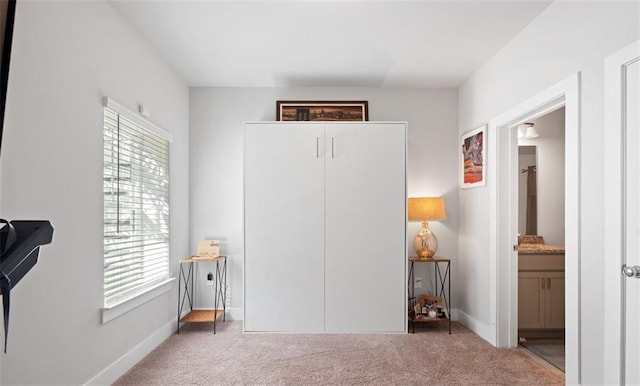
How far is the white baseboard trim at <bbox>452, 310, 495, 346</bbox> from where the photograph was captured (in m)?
3.69

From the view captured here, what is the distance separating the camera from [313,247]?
396cm

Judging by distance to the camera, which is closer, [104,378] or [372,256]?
[104,378]

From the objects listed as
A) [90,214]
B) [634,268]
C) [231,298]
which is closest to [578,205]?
[634,268]

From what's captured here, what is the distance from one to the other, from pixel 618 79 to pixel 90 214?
309 cm

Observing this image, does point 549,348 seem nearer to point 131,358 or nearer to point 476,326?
point 476,326

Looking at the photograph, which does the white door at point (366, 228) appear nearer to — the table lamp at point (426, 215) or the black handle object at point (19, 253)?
the table lamp at point (426, 215)

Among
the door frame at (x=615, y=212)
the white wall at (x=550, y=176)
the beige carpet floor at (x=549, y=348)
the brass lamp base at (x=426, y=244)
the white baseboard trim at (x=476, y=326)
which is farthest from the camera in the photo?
the white wall at (x=550, y=176)

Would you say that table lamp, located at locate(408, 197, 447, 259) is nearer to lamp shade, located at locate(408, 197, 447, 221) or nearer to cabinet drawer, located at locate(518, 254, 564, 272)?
lamp shade, located at locate(408, 197, 447, 221)

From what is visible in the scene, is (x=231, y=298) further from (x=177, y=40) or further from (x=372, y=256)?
(x=177, y=40)

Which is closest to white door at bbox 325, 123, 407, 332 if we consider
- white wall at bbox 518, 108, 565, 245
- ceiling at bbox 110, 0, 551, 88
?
ceiling at bbox 110, 0, 551, 88

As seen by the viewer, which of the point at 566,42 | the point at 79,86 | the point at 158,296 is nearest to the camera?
the point at 79,86

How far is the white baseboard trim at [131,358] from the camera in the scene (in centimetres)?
262

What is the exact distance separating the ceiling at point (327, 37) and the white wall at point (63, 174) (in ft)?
1.62

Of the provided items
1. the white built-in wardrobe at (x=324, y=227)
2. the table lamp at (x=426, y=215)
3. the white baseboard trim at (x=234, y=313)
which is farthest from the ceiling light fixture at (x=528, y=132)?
the white baseboard trim at (x=234, y=313)
